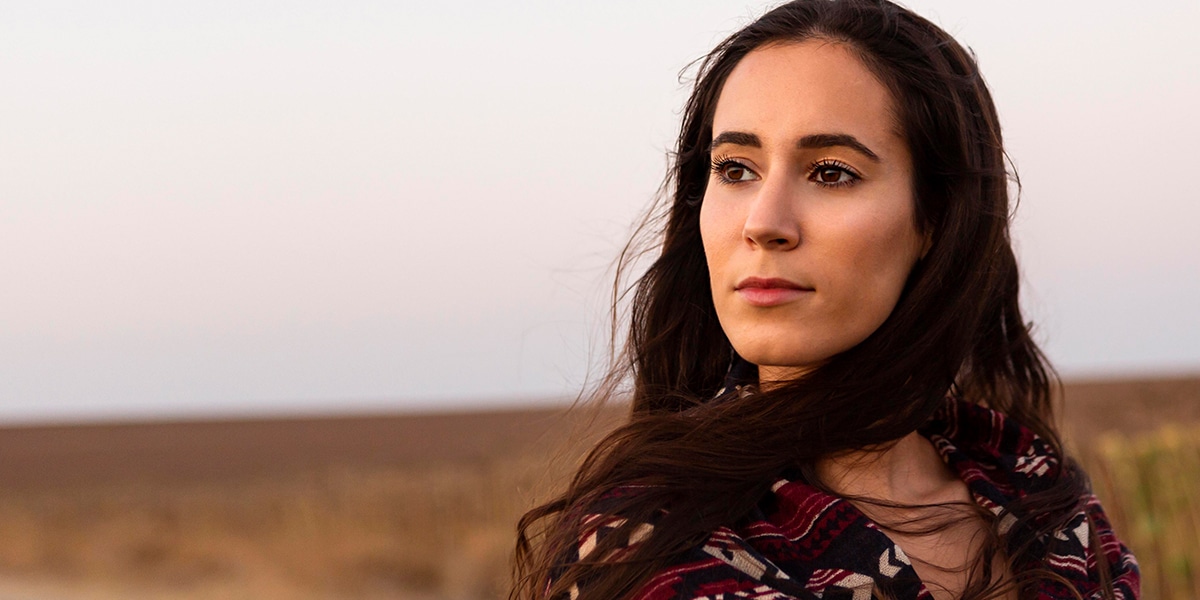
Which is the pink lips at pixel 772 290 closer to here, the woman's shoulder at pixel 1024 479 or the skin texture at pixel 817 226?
the skin texture at pixel 817 226

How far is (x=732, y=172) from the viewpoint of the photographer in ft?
6.61

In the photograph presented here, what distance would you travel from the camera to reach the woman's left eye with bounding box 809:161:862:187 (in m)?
1.93

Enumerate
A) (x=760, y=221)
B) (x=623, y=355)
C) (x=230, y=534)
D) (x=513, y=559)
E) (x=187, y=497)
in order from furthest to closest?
(x=187, y=497) → (x=230, y=534) → (x=623, y=355) → (x=513, y=559) → (x=760, y=221)

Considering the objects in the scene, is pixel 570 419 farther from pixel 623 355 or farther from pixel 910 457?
pixel 910 457

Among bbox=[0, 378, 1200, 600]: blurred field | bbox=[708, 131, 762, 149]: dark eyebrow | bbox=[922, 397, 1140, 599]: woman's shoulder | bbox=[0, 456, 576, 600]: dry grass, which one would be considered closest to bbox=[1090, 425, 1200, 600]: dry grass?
bbox=[0, 378, 1200, 600]: blurred field

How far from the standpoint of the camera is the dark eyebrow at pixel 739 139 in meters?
1.95

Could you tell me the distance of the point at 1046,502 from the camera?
7.06 ft

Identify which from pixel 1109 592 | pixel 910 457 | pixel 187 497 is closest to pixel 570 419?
pixel 910 457

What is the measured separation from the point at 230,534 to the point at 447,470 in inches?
81.9

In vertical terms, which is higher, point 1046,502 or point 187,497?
point 1046,502

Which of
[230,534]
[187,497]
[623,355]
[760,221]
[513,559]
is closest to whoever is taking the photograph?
[760,221]

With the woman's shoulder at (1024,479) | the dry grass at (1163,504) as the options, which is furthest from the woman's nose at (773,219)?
the dry grass at (1163,504)

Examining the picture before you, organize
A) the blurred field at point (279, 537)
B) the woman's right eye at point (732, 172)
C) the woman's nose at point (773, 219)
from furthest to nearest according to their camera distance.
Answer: the blurred field at point (279, 537) < the woman's right eye at point (732, 172) < the woman's nose at point (773, 219)

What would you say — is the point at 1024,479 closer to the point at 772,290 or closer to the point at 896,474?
the point at 896,474
